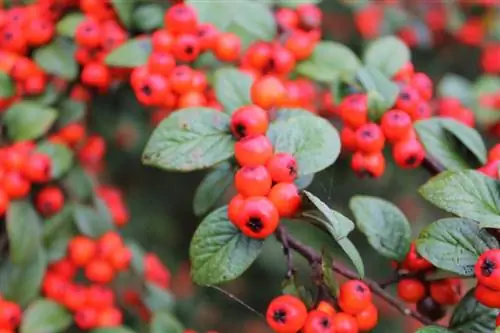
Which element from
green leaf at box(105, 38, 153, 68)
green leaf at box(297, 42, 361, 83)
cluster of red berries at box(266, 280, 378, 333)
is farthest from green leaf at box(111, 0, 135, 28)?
cluster of red berries at box(266, 280, 378, 333)

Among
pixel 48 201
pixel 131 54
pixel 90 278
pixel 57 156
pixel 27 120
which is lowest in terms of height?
pixel 90 278

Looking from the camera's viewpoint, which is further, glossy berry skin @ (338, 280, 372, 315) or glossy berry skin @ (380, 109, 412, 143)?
glossy berry skin @ (380, 109, 412, 143)

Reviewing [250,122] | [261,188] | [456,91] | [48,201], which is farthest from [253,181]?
[456,91]

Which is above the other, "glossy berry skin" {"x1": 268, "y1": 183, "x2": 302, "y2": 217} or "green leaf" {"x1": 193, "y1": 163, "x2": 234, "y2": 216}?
"glossy berry skin" {"x1": 268, "y1": 183, "x2": 302, "y2": 217}

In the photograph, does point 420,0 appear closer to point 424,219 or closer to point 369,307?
point 424,219

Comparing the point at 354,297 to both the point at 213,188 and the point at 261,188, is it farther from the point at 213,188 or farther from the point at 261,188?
the point at 213,188

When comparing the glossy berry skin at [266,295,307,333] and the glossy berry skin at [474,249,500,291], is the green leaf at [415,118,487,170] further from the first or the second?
the glossy berry skin at [266,295,307,333]
